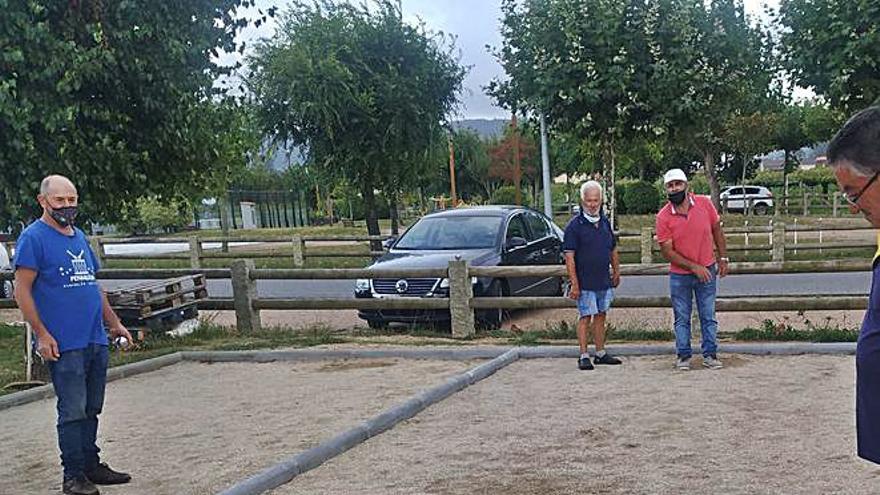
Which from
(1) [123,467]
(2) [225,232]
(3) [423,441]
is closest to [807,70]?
(3) [423,441]

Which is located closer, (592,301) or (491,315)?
(592,301)

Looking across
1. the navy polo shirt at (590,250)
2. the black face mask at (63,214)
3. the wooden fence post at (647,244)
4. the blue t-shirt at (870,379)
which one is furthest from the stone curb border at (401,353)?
the wooden fence post at (647,244)

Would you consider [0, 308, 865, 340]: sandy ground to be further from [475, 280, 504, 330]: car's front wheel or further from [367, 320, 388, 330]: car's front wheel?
[367, 320, 388, 330]: car's front wheel

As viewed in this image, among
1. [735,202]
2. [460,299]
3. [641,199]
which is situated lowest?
[735,202]

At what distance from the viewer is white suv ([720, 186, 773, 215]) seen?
39344 mm

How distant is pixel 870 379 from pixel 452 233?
32.9 ft

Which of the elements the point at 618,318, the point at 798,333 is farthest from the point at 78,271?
the point at 618,318

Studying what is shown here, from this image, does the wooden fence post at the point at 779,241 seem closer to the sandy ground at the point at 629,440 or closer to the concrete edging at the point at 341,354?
the concrete edging at the point at 341,354

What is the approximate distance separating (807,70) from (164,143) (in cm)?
1101

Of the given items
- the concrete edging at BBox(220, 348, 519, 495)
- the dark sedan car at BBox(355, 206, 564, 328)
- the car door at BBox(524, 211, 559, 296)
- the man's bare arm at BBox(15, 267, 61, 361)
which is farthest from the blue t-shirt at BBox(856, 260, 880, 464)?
the car door at BBox(524, 211, 559, 296)

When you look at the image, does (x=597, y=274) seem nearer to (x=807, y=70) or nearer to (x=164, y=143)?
(x=164, y=143)

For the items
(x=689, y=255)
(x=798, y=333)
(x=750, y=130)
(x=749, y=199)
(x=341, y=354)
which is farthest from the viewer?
(x=749, y=199)

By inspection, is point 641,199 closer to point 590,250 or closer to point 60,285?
point 590,250

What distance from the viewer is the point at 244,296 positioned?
1103cm
